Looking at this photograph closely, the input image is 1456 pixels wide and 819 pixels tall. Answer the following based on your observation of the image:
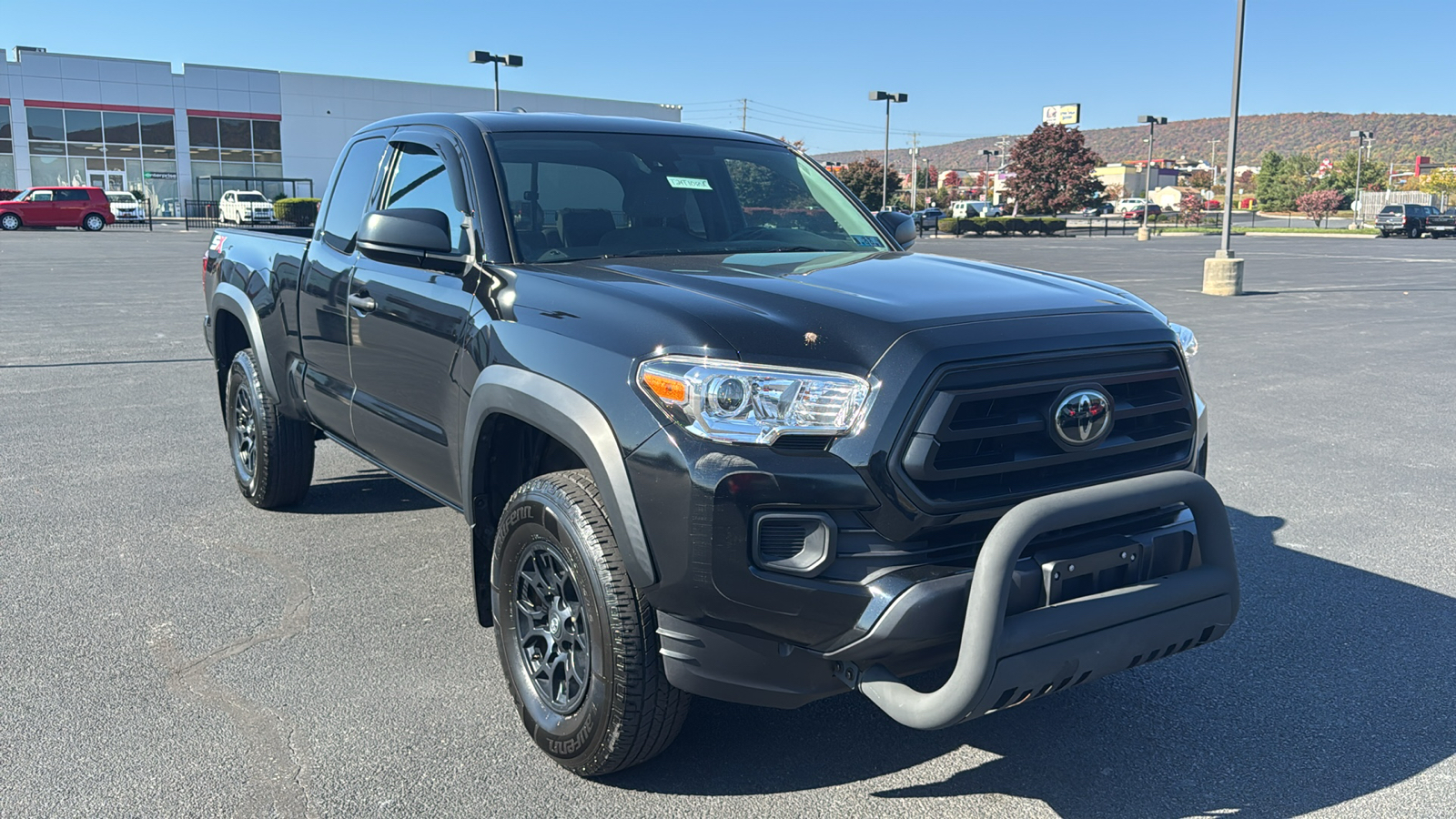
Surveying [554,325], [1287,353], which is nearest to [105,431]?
[554,325]

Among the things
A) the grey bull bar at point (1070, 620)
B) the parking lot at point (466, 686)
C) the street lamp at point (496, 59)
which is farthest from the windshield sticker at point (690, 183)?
the street lamp at point (496, 59)

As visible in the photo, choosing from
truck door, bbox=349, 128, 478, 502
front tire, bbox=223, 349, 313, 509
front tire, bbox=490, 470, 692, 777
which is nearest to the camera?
front tire, bbox=490, 470, 692, 777

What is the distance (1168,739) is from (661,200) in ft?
8.23

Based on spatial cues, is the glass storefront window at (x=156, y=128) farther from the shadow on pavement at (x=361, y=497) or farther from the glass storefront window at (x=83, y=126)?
the shadow on pavement at (x=361, y=497)

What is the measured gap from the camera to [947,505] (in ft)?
9.08

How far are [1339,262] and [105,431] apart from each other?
31.2 m

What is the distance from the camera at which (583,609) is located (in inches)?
121

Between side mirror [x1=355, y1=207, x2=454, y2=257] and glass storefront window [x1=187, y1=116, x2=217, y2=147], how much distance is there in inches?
2668

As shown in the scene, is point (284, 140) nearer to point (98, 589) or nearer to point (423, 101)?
point (423, 101)

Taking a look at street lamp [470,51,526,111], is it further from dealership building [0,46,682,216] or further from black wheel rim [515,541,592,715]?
black wheel rim [515,541,592,715]

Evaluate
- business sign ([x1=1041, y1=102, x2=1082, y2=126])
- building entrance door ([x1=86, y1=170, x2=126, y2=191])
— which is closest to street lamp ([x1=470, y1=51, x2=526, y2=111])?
building entrance door ([x1=86, y1=170, x2=126, y2=191])

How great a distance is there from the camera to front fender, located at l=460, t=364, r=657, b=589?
2.85 metres

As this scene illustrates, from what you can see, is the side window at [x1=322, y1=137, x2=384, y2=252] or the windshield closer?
the windshield

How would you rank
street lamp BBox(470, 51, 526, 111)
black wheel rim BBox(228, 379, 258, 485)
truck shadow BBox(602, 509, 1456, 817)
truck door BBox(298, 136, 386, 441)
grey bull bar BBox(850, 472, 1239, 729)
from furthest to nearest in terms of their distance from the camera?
street lamp BBox(470, 51, 526, 111) → black wheel rim BBox(228, 379, 258, 485) → truck door BBox(298, 136, 386, 441) → truck shadow BBox(602, 509, 1456, 817) → grey bull bar BBox(850, 472, 1239, 729)
